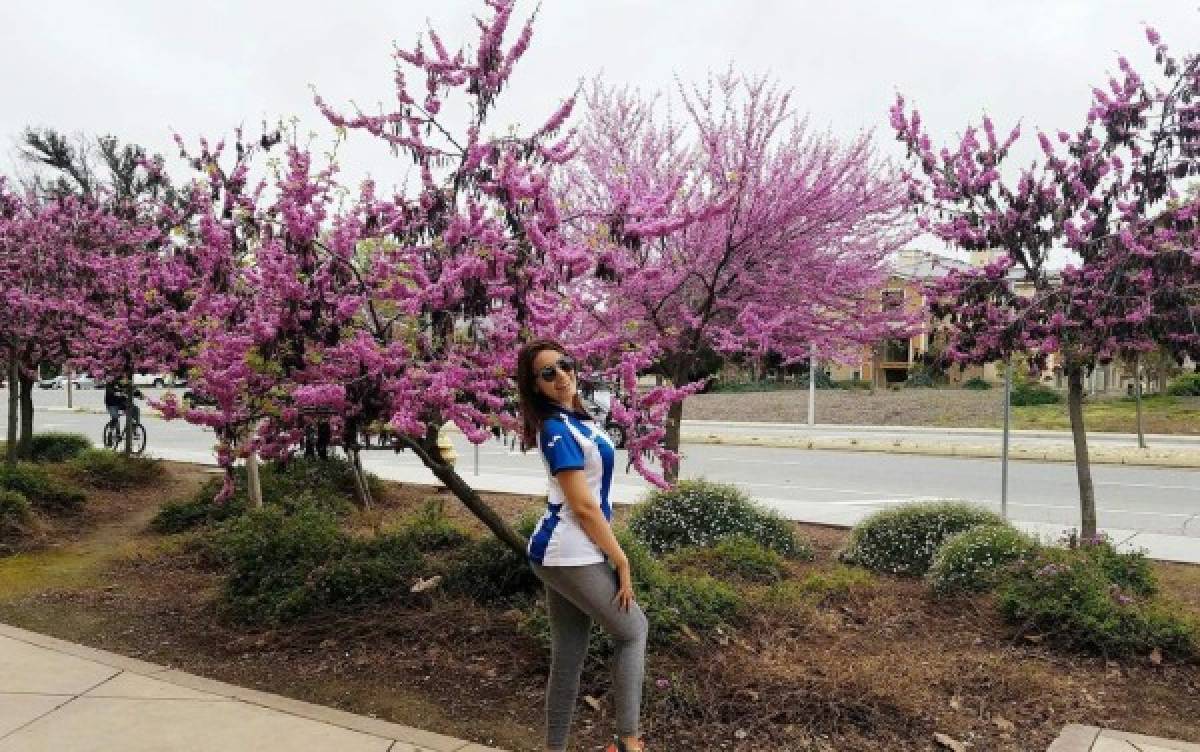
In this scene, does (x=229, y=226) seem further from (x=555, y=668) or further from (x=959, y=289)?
(x=959, y=289)

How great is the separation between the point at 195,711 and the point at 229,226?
2864 mm

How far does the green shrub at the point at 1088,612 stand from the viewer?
501cm

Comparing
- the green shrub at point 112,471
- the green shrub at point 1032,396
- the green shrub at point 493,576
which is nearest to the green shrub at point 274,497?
the green shrub at point 112,471

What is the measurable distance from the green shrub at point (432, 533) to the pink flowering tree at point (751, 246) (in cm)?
190

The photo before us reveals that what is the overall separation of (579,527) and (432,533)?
155 inches

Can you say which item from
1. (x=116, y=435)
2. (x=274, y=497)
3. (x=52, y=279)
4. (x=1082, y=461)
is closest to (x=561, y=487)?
(x=1082, y=461)

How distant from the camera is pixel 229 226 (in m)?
5.75

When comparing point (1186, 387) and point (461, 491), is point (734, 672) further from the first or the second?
point (1186, 387)

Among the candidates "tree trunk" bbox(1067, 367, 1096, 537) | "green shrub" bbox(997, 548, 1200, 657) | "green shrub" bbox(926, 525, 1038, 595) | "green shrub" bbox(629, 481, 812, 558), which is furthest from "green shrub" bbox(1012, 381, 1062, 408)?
"green shrub" bbox(997, 548, 1200, 657)

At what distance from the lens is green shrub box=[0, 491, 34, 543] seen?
27.7ft

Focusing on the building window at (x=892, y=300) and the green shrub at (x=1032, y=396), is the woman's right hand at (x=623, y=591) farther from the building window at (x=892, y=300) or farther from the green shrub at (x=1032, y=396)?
the green shrub at (x=1032, y=396)

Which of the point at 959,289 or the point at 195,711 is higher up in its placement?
the point at 959,289

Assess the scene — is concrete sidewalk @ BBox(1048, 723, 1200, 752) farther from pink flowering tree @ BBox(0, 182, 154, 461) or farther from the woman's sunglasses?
pink flowering tree @ BBox(0, 182, 154, 461)

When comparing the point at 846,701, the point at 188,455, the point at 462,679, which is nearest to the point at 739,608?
the point at 846,701
